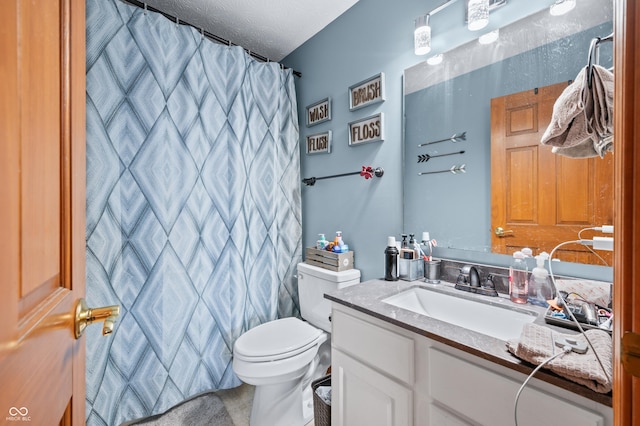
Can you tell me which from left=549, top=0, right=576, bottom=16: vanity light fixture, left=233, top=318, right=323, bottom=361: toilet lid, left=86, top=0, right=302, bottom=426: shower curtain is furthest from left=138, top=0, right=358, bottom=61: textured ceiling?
left=233, top=318, right=323, bottom=361: toilet lid

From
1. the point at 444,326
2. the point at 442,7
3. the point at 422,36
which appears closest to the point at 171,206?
the point at 444,326

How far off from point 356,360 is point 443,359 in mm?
365

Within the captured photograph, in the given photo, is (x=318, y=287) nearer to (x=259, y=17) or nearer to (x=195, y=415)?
(x=195, y=415)

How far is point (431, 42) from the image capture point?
1.37 m

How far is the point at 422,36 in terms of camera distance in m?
1.32

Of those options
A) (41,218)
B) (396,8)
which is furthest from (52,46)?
(396,8)

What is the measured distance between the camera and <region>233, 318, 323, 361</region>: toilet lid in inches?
53.0

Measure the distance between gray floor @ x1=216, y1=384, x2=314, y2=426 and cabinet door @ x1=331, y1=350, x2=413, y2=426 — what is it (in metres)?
0.60

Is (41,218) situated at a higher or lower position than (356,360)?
higher

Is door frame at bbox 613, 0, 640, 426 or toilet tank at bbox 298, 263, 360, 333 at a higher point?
door frame at bbox 613, 0, 640, 426

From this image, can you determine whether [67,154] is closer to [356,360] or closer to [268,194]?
[356,360]

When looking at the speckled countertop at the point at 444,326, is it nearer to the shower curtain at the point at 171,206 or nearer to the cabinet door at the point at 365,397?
the cabinet door at the point at 365,397

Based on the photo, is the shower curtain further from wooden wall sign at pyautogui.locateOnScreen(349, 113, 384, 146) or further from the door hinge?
the door hinge

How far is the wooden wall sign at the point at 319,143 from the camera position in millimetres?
1933
